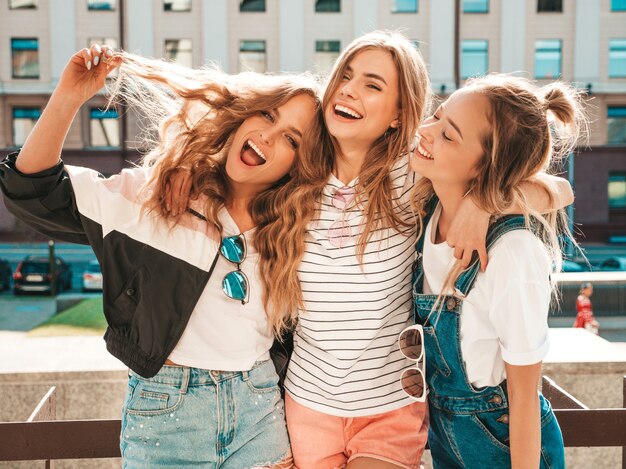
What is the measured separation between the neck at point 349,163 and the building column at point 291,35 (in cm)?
2366

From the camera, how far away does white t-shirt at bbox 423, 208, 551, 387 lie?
6.35 feet

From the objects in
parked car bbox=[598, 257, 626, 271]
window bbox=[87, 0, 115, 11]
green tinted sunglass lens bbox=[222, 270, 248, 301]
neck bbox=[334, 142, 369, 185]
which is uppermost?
window bbox=[87, 0, 115, 11]

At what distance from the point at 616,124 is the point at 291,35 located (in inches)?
512

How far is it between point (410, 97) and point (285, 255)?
81 cm

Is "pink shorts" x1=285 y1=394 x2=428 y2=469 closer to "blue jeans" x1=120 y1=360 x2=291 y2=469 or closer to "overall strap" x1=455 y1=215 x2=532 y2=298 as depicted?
"blue jeans" x1=120 y1=360 x2=291 y2=469

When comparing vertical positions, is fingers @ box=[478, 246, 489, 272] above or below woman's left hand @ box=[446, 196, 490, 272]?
below

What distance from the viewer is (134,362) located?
2.26 metres

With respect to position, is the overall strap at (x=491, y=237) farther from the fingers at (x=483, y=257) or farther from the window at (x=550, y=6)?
the window at (x=550, y=6)

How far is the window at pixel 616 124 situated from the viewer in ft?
87.0

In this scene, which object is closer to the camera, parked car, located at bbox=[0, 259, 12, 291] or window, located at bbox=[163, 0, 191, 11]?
parked car, located at bbox=[0, 259, 12, 291]

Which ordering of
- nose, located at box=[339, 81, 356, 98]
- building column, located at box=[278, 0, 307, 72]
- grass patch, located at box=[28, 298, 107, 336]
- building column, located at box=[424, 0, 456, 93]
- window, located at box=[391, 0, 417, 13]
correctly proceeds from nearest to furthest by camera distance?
nose, located at box=[339, 81, 356, 98] < grass patch, located at box=[28, 298, 107, 336] < building column, located at box=[424, 0, 456, 93] < building column, located at box=[278, 0, 307, 72] < window, located at box=[391, 0, 417, 13]

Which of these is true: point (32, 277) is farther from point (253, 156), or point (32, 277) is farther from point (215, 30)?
point (253, 156)

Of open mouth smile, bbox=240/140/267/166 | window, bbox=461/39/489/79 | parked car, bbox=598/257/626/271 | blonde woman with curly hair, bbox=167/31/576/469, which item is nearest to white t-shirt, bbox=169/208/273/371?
blonde woman with curly hair, bbox=167/31/576/469

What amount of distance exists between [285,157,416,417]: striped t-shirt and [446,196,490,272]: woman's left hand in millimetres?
346
